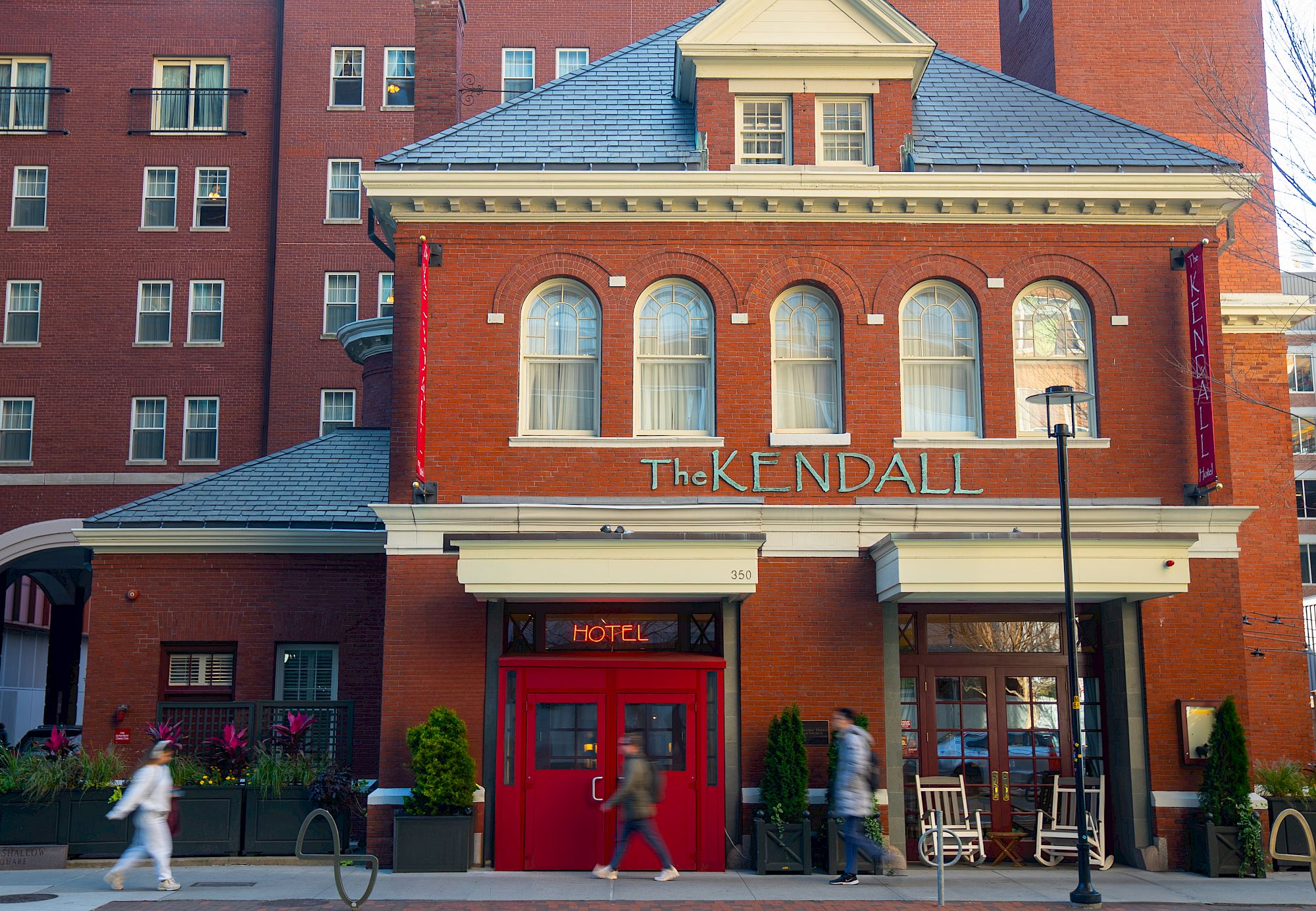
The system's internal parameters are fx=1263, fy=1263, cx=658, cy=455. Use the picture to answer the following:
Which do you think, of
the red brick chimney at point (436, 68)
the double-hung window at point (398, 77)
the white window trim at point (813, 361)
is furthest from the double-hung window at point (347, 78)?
the white window trim at point (813, 361)

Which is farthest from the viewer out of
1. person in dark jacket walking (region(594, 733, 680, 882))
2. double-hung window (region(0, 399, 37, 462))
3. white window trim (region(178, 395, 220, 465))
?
white window trim (region(178, 395, 220, 465))

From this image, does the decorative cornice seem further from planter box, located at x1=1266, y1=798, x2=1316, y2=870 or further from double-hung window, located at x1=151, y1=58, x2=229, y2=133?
double-hung window, located at x1=151, y1=58, x2=229, y2=133

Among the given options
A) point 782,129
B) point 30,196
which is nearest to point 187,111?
point 30,196

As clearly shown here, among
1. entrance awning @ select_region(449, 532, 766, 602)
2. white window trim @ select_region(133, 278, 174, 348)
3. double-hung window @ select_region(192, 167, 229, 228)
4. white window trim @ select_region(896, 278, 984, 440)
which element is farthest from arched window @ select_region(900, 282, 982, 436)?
double-hung window @ select_region(192, 167, 229, 228)

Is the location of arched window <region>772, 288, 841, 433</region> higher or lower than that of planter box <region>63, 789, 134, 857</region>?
higher

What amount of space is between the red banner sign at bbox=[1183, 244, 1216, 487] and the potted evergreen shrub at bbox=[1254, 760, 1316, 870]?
390 cm

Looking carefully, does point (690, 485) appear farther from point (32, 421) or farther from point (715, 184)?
point (32, 421)

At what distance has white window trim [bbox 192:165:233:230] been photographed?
1564 inches

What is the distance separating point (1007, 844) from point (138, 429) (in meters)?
30.2

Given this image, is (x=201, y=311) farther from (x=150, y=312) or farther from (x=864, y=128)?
(x=864, y=128)

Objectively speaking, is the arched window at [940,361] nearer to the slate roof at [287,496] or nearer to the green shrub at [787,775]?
the green shrub at [787,775]

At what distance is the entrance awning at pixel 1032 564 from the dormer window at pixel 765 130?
19.4 feet

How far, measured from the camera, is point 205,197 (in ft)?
131

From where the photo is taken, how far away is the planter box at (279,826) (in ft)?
55.2
